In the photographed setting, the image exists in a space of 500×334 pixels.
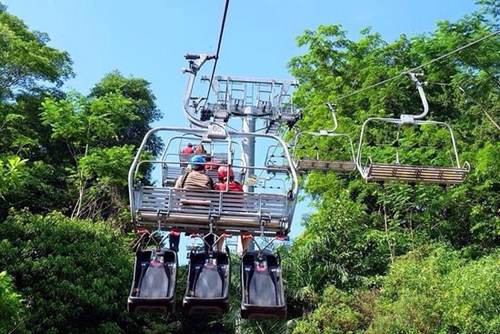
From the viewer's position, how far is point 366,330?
11484 millimetres

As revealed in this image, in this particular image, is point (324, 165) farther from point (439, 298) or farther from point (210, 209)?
point (210, 209)

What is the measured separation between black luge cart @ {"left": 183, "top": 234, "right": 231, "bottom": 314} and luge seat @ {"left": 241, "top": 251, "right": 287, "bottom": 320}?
0.55 ft

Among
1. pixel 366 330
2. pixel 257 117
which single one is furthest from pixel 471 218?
pixel 257 117

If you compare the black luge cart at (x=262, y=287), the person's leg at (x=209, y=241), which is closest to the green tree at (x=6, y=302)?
the person's leg at (x=209, y=241)

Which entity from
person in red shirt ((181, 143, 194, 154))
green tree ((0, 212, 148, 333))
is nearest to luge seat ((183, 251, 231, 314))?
person in red shirt ((181, 143, 194, 154))

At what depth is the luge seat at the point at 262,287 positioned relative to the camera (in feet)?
17.8

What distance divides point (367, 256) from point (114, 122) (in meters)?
7.53

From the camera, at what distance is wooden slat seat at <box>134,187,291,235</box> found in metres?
5.88

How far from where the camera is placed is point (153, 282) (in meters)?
5.56

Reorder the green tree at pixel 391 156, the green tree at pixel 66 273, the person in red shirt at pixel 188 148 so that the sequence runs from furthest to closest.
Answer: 1. the green tree at pixel 391 156
2. the green tree at pixel 66 273
3. the person in red shirt at pixel 188 148

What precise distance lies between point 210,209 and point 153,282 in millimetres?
848

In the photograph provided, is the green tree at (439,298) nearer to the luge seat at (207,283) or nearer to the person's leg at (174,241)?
the person's leg at (174,241)

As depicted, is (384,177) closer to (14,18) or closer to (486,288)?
(486,288)

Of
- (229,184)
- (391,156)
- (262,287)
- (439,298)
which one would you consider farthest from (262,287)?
(391,156)
